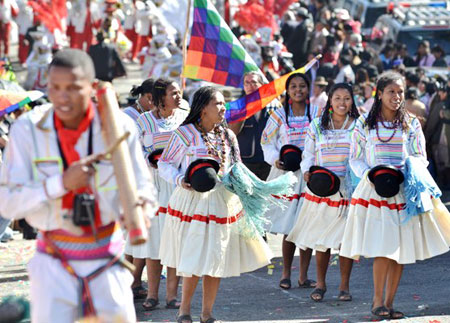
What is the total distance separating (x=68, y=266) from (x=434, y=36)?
1716cm

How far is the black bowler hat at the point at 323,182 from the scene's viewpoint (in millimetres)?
8180

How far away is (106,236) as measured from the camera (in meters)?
4.75

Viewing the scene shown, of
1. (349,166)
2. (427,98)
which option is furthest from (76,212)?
(427,98)

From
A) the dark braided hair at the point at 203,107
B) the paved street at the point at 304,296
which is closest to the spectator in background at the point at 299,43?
the paved street at the point at 304,296

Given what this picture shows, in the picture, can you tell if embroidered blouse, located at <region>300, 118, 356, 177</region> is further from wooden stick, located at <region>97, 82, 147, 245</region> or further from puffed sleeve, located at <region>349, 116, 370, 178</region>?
wooden stick, located at <region>97, 82, 147, 245</region>

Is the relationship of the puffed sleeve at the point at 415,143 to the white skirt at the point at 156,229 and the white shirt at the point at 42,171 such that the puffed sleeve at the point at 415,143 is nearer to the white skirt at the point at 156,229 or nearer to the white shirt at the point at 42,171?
the white skirt at the point at 156,229

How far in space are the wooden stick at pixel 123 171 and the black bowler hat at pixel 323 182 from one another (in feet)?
12.4

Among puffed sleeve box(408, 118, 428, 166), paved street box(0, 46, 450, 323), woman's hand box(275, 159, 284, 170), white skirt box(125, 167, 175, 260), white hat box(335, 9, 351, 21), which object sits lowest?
paved street box(0, 46, 450, 323)

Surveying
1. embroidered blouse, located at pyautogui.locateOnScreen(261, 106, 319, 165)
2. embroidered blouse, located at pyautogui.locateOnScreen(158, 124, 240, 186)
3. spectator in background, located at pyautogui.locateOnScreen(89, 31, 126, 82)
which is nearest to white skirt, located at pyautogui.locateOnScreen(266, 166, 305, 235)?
embroidered blouse, located at pyautogui.locateOnScreen(261, 106, 319, 165)

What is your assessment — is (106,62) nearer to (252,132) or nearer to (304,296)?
(252,132)

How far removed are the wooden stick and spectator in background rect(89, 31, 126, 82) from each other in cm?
1544

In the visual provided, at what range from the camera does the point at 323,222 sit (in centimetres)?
847

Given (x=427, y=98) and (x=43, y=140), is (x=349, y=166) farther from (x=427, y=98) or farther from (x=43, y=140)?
(x=427, y=98)

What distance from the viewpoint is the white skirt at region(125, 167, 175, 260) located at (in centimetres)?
834
